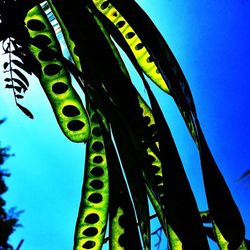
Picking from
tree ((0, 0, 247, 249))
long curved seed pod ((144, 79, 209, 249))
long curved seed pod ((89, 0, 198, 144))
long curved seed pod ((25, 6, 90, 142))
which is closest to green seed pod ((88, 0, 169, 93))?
tree ((0, 0, 247, 249))

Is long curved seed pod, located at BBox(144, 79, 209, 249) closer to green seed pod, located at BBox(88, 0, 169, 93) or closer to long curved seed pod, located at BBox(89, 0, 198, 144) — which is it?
long curved seed pod, located at BBox(89, 0, 198, 144)

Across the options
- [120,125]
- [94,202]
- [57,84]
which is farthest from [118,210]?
[57,84]

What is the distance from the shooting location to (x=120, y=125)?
2.82ft

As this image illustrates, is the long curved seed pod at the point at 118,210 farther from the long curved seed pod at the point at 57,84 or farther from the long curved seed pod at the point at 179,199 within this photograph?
the long curved seed pod at the point at 179,199

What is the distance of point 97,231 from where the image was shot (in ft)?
3.12

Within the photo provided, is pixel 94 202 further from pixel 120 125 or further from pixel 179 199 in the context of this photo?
pixel 179 199

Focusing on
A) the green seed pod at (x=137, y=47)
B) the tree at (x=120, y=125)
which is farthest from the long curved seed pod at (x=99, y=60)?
the green seed pod at (x=137, y=47)

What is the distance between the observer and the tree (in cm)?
56

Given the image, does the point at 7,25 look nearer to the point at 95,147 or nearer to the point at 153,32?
the point at 153,32

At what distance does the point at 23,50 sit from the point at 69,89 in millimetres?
211

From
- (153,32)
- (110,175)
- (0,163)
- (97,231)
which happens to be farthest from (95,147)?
(0,163)

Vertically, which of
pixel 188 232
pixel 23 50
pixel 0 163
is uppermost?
pixel 0 163

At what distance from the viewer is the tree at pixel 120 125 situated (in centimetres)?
56

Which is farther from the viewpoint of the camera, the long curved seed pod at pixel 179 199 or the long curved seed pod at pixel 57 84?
the long curved seed pod at pixel 57 84
